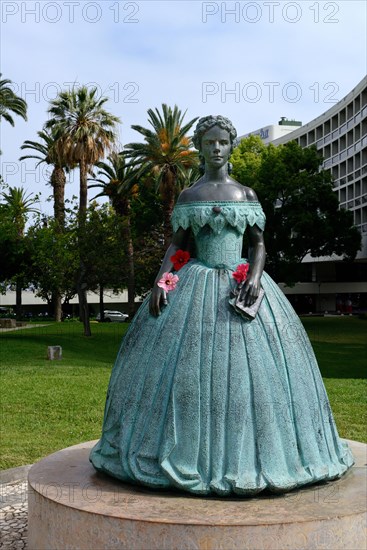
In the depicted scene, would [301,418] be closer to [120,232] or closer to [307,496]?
[307,496]

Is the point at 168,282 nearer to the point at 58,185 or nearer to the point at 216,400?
the point at 216,400

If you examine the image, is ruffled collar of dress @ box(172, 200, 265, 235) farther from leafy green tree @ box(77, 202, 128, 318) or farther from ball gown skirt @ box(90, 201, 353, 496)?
leafy green tree @ box(77, 202, 128, 318)

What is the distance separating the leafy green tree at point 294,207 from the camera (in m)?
37.6

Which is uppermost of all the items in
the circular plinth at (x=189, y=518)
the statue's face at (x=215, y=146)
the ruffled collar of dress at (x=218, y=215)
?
the statue's face at (x=215, y=146)

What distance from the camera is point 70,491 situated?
14.6ft

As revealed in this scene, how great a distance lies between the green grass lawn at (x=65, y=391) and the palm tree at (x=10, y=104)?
12.9 metres

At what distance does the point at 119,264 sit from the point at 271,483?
82.1 feet

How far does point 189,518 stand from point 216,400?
745 millimetres

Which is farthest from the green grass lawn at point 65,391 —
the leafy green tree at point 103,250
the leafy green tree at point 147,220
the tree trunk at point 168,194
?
the leafy green tree at point 147,220

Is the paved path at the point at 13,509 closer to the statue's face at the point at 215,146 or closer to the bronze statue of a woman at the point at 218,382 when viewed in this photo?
the bronze statue of a woman at the point at 218,382

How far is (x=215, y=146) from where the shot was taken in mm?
4879

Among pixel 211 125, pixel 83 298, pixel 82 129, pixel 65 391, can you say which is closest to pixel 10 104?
pixel 82 129

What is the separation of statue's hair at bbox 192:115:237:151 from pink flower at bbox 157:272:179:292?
1.00 meters

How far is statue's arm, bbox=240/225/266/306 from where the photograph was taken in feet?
14.7
